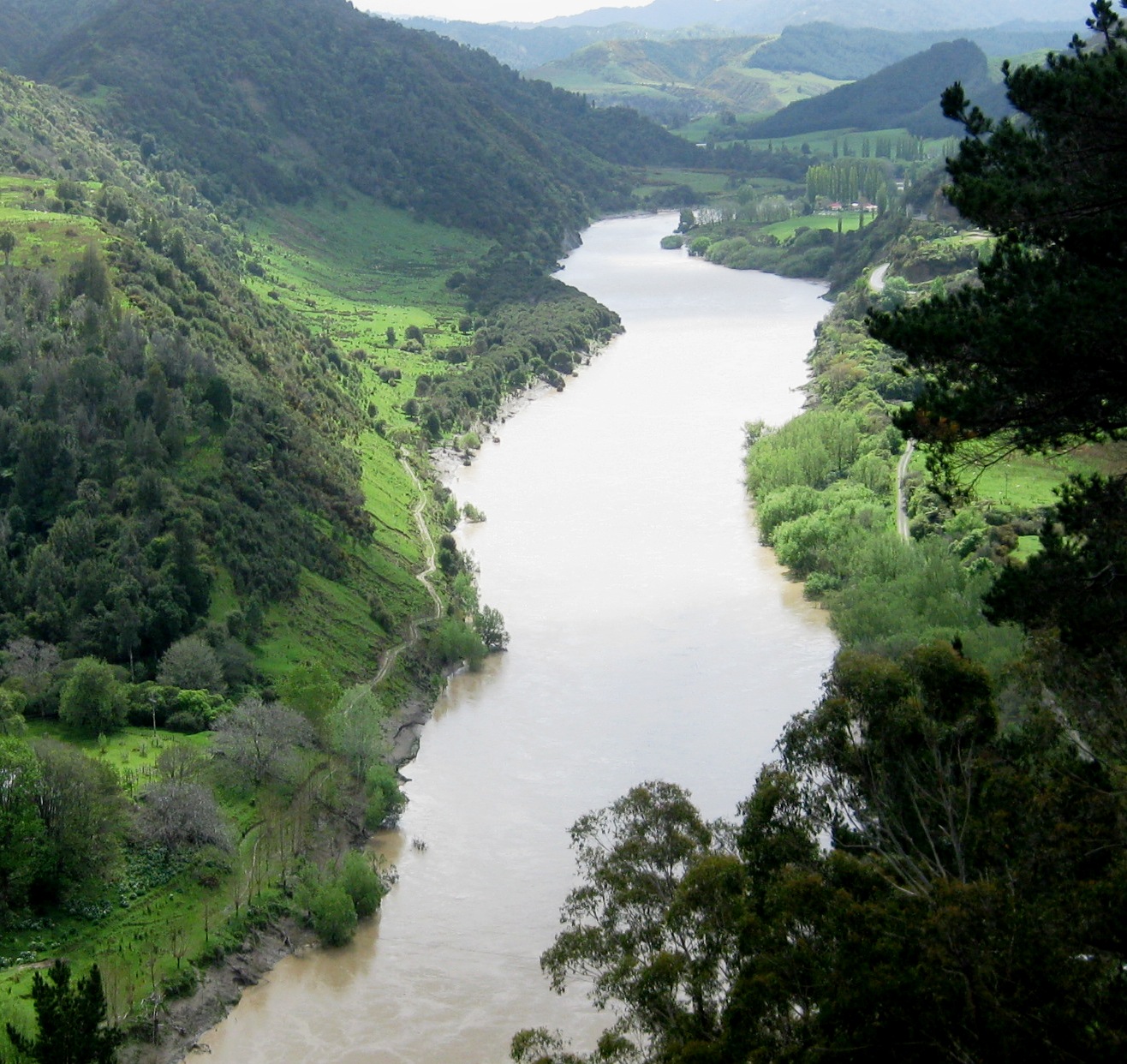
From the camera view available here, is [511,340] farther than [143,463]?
Yes

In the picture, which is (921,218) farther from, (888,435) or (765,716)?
(765,716)

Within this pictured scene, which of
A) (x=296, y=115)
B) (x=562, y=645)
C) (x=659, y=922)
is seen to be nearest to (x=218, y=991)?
(x=659, y=922)

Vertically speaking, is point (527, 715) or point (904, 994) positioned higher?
point (904, 994)

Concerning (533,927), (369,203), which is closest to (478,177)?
(369,203)

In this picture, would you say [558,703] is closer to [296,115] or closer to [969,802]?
[969,802]

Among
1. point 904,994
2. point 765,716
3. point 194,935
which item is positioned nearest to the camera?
point 904,994

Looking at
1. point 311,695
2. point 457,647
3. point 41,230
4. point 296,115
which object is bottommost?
point 457,647

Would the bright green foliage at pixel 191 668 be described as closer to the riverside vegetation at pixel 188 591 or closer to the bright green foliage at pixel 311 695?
the riverside vegetation at pixel 188 591
